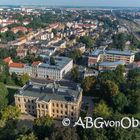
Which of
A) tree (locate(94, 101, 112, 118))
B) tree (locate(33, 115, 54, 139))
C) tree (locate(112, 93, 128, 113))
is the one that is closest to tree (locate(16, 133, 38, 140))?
tree (locate(33, 115, 54, 139))

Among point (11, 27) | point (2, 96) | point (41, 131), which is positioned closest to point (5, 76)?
point (2, 96)

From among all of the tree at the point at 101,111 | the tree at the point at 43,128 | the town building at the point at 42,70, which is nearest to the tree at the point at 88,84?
the tree at the point at 101,111

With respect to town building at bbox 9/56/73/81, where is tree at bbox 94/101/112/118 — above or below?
above

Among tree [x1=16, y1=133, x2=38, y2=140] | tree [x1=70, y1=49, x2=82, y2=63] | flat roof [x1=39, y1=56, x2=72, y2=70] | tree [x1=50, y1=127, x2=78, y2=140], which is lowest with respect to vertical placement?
tree [x1=70, y1=49, x2=82, y2=63]

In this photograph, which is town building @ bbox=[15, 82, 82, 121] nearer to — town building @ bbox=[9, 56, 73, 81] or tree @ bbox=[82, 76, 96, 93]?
tree @ bbox=[82, 76, 96, 93]

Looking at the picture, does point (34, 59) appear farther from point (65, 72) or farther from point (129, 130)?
point (129, 130)

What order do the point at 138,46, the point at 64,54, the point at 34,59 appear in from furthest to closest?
1. the point at 138,46
2. the point at 64,54
3. the point at 34,59

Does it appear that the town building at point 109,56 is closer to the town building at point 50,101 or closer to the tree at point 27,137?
the town building at point 50,101
